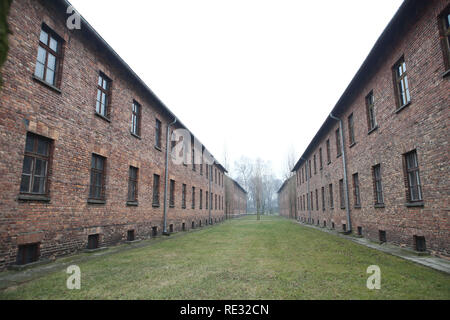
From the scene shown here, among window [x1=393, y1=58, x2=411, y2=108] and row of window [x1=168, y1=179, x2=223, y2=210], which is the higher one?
window [x1=393, y1=58, x2=411, y2=108]

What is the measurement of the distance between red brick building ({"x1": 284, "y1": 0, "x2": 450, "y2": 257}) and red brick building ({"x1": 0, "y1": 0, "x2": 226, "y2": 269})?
993 cm

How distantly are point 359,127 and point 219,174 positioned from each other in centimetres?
2523

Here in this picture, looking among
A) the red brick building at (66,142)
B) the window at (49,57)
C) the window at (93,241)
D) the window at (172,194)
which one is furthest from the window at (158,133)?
the window at (49,57)

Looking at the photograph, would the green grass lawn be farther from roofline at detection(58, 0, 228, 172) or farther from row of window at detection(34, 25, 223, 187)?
roofline at detection(58, 0, 228, 172)

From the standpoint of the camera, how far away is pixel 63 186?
25.9 ft

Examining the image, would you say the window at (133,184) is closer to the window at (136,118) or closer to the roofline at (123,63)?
the window at (136,118)

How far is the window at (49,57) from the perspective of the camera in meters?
7.39

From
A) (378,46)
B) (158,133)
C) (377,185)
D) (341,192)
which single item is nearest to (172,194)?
(158,133)

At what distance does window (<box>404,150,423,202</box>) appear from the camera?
8.62m

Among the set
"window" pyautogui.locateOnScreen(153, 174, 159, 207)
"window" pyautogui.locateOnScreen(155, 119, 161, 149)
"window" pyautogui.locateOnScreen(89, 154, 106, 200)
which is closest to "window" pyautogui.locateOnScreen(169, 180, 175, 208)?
"window" pyautogui.locateOnScreen(153, 174, 159, 207)

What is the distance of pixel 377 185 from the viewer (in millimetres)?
11891

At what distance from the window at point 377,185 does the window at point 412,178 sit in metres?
2.38

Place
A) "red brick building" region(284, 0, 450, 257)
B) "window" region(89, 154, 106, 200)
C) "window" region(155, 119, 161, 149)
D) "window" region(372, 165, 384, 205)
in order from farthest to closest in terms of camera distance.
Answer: "window" region(155, 119, 161, 149)
"window" region(372, 165, 384, 205)
"window" region(89, 154, 106, 200)
"red brick building" region(284, 0, 450, 257)
